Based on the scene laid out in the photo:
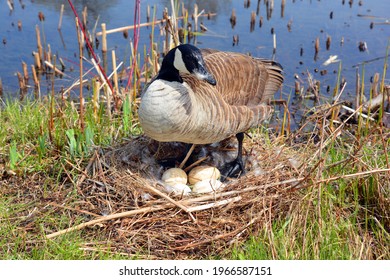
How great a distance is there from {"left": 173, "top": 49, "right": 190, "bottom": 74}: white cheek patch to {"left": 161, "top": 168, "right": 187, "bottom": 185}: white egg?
85 centimetres

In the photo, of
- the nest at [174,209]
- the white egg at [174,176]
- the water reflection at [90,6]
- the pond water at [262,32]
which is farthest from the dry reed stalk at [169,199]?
the water reflection at [90,6]

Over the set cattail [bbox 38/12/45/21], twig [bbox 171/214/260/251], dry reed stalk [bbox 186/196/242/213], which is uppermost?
cattail [bbox 38/12/45/21]

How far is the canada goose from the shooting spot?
372cm

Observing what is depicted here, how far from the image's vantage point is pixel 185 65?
12.4 ft

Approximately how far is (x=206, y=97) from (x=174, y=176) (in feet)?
2.25

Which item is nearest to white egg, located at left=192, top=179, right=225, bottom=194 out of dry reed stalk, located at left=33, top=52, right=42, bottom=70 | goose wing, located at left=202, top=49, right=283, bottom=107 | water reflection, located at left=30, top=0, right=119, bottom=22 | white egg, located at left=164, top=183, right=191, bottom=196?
white egg, located at left=164, top=183, right=191, bottom=196

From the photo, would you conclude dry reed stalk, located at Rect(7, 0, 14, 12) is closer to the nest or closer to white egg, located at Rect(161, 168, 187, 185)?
the nest

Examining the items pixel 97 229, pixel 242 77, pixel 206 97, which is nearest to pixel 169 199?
pixel 97 229

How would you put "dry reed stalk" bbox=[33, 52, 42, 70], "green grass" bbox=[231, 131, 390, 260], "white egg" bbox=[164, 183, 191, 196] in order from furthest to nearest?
"dry reed stalk" bbox=[33, 52, 42, 70] < "white egg" bbox=[164, 183, 191, 196] < "green grass" bbox=[231, 131, 390, 260]

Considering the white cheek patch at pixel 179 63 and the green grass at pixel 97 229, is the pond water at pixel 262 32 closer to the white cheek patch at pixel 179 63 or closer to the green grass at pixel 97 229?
the green grass at pixel 97 229

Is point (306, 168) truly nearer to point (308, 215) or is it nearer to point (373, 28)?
point (308, 215)

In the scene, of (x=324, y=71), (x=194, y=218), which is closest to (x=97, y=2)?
(x=324, y=71)

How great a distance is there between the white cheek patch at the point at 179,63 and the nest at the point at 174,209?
89 cm

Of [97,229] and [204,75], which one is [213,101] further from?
[97,229]
